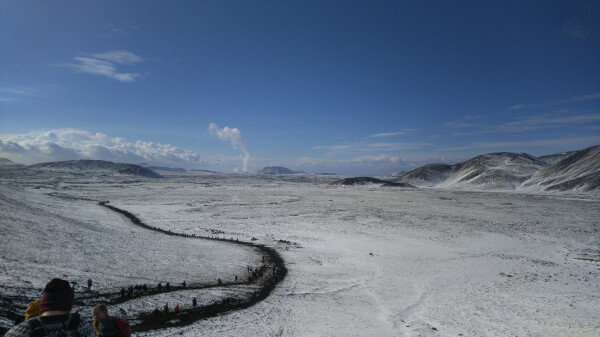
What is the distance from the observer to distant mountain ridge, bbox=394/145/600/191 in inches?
4166

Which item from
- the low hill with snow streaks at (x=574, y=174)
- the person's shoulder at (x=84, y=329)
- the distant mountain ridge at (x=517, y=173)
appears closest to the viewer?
the person's shoulder at (x=84, y=329)

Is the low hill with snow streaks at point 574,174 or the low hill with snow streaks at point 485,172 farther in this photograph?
the low hill with snow streaks at point 485,172

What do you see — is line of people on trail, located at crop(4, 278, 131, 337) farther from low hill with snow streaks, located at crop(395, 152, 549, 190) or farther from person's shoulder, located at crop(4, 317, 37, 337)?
low hill with snow streaks, located at crop(395, 152, 549, 190)

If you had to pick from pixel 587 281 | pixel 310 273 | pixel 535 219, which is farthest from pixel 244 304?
pixel 535 219

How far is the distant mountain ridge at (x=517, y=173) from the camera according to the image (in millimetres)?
105812

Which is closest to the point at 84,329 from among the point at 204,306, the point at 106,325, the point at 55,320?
the point at 55,320

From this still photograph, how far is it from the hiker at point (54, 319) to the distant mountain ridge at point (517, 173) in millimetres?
133875

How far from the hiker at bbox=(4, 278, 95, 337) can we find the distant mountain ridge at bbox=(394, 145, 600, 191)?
134 m

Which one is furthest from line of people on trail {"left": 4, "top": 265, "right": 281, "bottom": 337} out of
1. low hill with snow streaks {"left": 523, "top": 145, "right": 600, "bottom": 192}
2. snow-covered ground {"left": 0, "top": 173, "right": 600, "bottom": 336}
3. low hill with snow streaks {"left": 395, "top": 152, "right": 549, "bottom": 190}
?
low hill with snow streaks {"left": 395, "top": 152, "right": 549, "bottom": 190}

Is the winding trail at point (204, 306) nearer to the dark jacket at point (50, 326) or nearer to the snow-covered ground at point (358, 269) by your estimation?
the snow-covered ground at point (358, 269)

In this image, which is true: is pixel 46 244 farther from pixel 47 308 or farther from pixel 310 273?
pixel 47 308

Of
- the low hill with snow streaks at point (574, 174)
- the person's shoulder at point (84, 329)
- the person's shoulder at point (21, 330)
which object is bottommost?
the person's shoulder at point (84, 329)

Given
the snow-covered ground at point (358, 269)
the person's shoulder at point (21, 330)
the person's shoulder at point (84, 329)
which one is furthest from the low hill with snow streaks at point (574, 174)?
the person's shoulder at point (21, 330)

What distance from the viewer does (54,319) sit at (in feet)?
10.6
